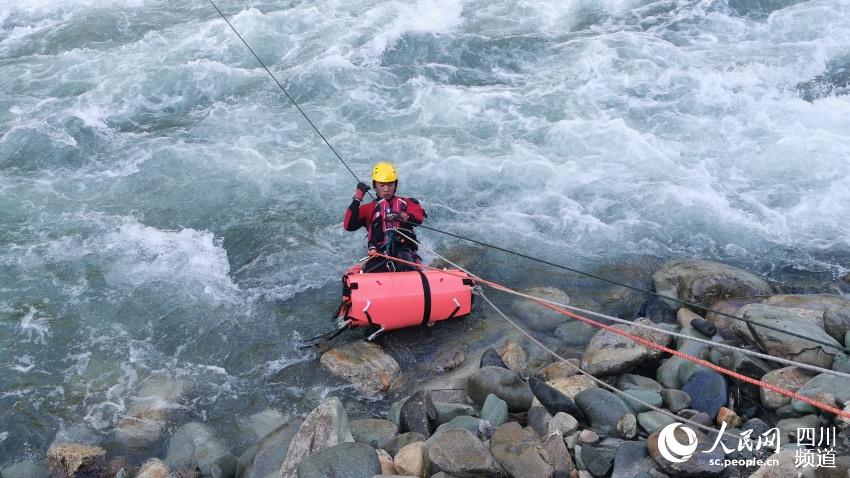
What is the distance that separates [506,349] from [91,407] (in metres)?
3.68

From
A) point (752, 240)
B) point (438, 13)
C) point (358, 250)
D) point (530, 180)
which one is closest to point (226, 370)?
point (358, 250)

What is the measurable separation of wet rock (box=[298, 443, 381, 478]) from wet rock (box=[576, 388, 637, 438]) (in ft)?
5.44

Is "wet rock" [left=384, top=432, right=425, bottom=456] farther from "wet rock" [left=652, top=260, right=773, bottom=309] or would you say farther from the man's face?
"wet rock" [left=652, top=260, right=773, bottom=309]

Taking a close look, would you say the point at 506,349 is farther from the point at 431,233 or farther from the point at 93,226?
the point at 93,226

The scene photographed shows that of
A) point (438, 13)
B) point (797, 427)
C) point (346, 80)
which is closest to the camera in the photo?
point (797, 427)

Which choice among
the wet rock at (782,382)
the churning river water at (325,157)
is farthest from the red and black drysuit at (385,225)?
the wet rock at (782,382)

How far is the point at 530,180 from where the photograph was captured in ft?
29.5

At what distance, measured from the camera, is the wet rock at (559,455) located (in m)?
4.27

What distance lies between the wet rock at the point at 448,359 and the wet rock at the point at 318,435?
162 centimetres

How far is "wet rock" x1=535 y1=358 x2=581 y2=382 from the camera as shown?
18.8ft

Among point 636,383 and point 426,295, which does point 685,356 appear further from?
point 426,295

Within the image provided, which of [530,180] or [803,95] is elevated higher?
[803,95]

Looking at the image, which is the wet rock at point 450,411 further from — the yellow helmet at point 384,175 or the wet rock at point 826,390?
the yellow helmet at point 384,175

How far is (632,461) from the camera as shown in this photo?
421 cm
